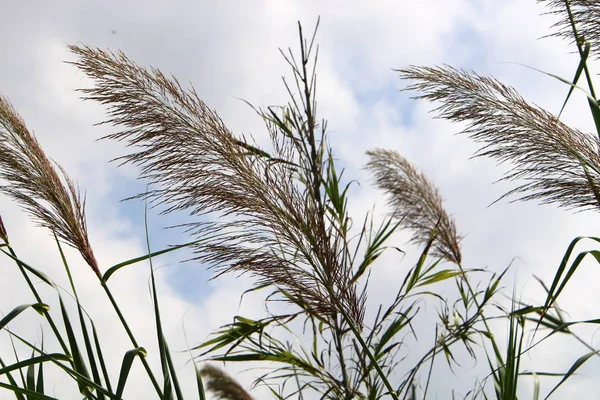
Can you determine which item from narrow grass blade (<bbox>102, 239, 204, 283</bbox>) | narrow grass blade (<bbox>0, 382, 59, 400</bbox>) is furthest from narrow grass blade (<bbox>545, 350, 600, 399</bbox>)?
narrow grass blade (<bbox>0, 382, 59, 400</bbox>)

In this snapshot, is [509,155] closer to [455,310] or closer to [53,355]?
[455,310]

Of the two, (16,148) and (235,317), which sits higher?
(16,148)

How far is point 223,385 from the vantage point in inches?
98.0

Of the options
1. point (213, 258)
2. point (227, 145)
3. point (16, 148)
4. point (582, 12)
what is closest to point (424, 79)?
point (582, 12)

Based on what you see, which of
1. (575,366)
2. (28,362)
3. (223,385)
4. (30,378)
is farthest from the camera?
(223,385)

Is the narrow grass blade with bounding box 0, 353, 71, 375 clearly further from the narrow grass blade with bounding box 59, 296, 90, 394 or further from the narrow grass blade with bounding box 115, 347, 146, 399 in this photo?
the narrow grass blade with bounding box 115, 347, 146, 399

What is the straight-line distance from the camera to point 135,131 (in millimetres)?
2059

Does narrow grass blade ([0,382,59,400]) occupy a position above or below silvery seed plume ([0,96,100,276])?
below

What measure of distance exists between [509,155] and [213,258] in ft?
3.12

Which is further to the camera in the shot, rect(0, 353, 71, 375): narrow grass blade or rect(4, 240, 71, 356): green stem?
rect(4, 240, 71, 356): green stem

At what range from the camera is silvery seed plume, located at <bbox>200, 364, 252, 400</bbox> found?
2.49m

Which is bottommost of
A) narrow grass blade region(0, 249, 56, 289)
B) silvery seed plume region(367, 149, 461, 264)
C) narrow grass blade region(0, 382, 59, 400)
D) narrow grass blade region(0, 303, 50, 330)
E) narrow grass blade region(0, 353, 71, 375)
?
narrow grass blade region(0, 382, 59, 400)

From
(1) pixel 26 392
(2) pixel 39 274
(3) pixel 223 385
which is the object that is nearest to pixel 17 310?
(2) pixel 39 274

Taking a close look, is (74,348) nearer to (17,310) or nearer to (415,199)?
(17,310)
